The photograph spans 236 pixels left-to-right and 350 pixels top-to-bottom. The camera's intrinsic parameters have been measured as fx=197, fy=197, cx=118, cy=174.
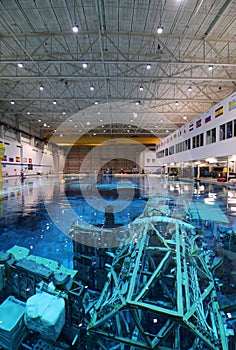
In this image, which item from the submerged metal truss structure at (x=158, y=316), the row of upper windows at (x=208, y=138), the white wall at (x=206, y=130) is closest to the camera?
the submerged metal truss structure at (x=158, y=316)

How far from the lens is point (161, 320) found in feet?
6.23

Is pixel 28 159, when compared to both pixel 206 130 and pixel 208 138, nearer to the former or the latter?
pixel 206 130

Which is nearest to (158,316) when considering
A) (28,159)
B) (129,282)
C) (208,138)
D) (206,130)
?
(129,282)

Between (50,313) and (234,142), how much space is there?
53.8ft

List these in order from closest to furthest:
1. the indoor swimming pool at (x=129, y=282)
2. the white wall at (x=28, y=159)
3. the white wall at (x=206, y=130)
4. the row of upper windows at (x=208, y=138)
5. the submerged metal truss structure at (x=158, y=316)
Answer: the submerged metal truss structure at (x=158, y=316) < the indoor swimming pool at (x=129, y=282) < the white wall at (x=206, y=130) < the row of upper windows at (x=208, y=138) < the white wall at (x=28, y=159)

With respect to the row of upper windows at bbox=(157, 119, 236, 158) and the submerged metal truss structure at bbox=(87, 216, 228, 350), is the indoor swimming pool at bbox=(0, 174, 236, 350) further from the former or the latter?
the row of upper windows at bbox=(157, 119, 236, 158)

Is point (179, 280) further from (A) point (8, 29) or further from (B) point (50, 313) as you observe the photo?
(A) point (8, 29)

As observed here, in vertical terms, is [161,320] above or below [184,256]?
below

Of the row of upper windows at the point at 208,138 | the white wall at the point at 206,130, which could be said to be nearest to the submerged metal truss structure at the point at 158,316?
the white wall at the point at 206,130

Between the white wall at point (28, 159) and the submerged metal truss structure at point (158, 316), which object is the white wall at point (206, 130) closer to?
the submerged metal truss structure at point (158, 316)

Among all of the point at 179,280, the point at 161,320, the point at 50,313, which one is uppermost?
the point at 179,280

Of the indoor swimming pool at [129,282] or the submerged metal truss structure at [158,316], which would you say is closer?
the submerged metal truss structure at [158,316]

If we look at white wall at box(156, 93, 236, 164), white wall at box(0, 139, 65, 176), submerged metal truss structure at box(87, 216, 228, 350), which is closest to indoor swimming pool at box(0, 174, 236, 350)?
submerged metal truss structure at box(87, 216, 228, 350)

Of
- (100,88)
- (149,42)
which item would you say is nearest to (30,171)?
(100,88)
